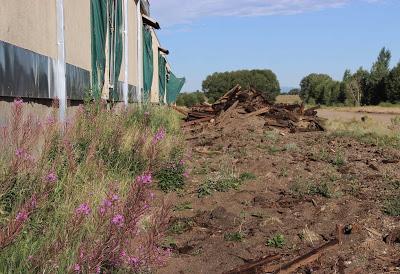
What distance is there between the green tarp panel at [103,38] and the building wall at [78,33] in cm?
34

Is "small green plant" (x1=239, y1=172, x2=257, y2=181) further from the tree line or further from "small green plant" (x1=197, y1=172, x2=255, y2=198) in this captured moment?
the tree line

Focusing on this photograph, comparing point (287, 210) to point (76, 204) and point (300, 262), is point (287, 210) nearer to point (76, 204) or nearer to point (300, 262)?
point (300, 262)

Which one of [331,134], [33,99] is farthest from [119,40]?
[33,99]

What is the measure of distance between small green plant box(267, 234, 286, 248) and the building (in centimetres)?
293

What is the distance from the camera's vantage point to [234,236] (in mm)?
5164

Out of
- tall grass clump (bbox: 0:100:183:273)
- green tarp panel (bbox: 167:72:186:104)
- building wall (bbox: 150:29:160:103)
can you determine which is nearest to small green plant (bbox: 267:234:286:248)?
tall grass clump (bbox: 0:100:183:273)

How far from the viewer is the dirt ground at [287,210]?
4.57m

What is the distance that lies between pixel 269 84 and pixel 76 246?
82.9m

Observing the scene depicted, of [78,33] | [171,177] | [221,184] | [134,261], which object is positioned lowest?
[221,184]

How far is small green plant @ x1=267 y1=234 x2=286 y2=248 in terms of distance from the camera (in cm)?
489

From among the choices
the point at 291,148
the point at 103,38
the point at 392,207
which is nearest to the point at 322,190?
the point at 392,207

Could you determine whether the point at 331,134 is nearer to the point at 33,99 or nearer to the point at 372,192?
the point at 372,192

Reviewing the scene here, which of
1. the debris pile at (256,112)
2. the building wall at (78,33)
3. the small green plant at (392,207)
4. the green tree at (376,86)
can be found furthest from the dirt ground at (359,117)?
the green tree at (376,86)

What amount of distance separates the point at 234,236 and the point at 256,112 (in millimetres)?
12650
